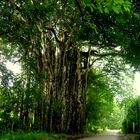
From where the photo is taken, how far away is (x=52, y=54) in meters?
21.3

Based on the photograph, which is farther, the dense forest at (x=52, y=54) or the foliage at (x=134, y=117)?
the foliage at (x=134, y=117)

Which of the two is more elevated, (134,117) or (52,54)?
(52,54)

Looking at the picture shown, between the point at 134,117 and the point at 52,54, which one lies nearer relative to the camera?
the point at 52,54

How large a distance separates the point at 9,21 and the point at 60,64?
9.23m

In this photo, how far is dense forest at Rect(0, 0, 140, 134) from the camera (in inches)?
430

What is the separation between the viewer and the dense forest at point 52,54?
35.9 ft

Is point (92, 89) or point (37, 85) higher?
point (92, 89)

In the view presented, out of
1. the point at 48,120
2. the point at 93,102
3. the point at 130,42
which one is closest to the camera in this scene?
the point at 130,42

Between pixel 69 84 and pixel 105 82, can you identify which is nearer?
pixel 69 84

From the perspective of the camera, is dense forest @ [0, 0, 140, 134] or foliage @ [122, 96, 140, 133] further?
foliage @ [122, 96, 140, 133]

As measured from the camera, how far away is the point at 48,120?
1986 centimetres

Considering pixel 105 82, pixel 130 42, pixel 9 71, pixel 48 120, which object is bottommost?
pixel 48 120

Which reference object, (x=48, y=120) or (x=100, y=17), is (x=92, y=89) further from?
(x=100, y=17)

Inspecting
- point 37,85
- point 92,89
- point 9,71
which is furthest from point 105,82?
point 9,71
